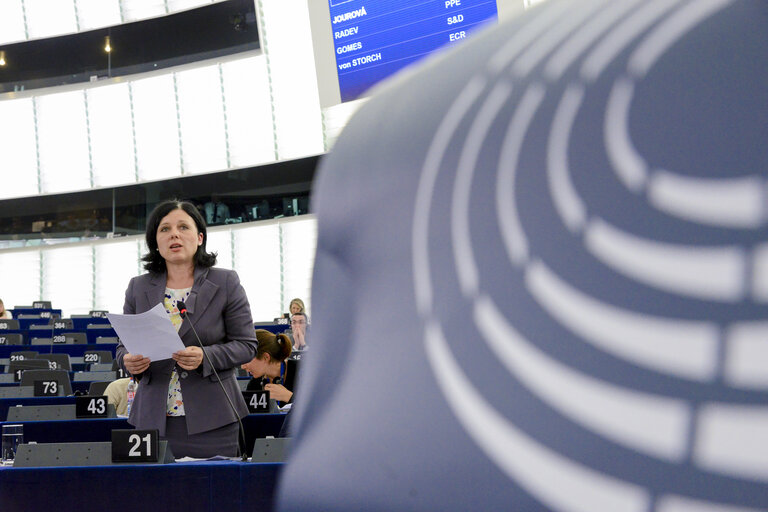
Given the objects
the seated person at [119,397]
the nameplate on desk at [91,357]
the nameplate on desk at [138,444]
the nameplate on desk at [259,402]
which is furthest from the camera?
the nameplate on desk at [91,357]

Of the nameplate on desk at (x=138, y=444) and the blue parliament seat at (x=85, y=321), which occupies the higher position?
the blue parliament seat at (x=85, y=321)

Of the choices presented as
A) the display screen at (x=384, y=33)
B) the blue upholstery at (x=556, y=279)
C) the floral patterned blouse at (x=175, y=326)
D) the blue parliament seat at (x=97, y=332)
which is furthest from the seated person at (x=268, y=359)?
the blue parliament seat at (x=97, y=332)

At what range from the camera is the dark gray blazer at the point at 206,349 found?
2959 millimetres

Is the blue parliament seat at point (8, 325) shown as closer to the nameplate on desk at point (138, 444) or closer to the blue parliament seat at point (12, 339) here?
the blue parliament seat at point (12, 339)

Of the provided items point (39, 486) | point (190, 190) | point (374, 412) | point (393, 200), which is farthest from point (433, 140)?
point (190, 190)

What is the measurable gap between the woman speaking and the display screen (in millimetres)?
4077

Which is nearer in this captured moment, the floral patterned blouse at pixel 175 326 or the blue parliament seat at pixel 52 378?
the floral patterned blouse at pixel 175 326

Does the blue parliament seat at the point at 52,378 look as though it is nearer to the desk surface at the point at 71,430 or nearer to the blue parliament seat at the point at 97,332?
the desk surface at the point at 71,430

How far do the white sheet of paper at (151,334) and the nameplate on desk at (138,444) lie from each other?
25cm

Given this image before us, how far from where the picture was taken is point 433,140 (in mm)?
→ 448

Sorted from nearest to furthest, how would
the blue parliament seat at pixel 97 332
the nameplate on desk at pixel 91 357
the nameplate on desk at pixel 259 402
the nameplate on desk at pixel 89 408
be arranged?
the nameplate on desk at pixel 259 402 → the nameplate on desk at pixel 89 408 → the nameplate on desk at pixel 91 357 → the blue parliament seat at pixel 97 332

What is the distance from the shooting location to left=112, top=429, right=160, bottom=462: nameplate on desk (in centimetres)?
281

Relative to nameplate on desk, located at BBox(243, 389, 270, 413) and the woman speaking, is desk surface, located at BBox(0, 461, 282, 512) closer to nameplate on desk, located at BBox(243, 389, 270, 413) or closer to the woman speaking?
the woman speaking

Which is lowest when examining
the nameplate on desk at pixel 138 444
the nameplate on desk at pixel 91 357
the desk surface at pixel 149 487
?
the desk surface at pixel 149 487
